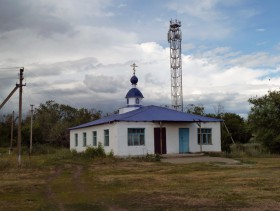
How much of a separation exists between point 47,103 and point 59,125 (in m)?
16.1

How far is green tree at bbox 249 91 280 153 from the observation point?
102ft

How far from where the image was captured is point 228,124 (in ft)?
144

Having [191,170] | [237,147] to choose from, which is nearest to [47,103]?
[237,147]

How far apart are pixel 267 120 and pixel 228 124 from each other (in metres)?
12.7

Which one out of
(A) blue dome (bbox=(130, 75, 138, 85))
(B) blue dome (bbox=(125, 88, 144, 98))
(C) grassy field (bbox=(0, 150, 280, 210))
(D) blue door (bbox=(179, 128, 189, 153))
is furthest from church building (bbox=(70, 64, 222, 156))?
(C) grassy field (bbox=(0, 150, 280, 210))

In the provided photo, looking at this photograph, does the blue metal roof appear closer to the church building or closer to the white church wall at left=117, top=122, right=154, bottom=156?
the church building

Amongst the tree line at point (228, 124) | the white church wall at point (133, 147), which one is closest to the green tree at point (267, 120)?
the tree line at point (228, 124)

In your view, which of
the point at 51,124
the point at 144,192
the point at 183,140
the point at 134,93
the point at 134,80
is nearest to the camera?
the point at 144,192

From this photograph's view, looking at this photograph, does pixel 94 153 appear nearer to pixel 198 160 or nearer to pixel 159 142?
pixel 159 142

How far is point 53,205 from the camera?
10.4m

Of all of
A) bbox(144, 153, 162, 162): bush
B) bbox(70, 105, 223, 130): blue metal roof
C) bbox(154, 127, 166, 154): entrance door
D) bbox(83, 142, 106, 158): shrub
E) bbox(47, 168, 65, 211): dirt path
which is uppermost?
bbox(70, 105, 223, 130): blue metal roof

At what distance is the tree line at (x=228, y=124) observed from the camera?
31.2 m

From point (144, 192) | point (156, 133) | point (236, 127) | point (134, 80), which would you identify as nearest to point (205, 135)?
point (156, 133)

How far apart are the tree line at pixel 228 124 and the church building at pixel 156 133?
3340 mm
